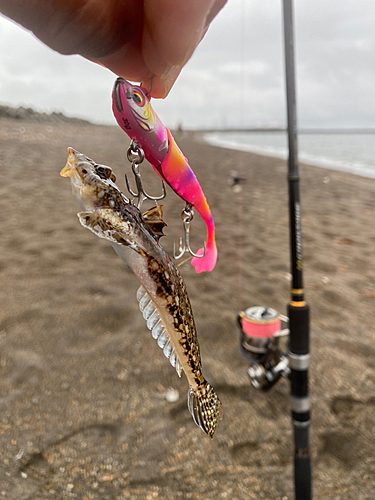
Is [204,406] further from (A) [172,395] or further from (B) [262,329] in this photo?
(A) [172,395]

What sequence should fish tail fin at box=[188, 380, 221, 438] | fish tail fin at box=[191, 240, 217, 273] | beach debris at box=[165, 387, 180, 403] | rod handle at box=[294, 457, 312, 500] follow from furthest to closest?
1. beach debris at box=[165, 387, 180, 403]
2. rod handle at box=[294, 457, 312, 500]
3. fish tail fin at box=[191, 240, 217, 273]
4. fish tail fin at box=[188, 380, 221, 438]

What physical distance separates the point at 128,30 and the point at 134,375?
309 centimetres

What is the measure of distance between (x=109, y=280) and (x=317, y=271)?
287cm

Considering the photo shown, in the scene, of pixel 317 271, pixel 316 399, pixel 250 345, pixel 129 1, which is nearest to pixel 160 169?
pixel 129 1

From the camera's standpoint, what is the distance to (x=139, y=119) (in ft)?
1.88

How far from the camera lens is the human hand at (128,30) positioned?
0.56 metres

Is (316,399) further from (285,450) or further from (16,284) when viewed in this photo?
(16,284)

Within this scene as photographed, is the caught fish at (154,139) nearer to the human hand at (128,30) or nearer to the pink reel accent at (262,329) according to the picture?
the human hand at (128,30)

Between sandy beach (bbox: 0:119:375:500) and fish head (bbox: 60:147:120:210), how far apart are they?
0.41 m

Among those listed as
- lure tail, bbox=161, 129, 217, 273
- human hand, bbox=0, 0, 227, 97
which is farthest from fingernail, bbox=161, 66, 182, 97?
lure tail, bbox=161, 129, 217, 273

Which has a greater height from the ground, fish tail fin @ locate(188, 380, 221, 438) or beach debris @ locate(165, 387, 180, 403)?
fish tail fin @ locate(188, 380, 221, 438)

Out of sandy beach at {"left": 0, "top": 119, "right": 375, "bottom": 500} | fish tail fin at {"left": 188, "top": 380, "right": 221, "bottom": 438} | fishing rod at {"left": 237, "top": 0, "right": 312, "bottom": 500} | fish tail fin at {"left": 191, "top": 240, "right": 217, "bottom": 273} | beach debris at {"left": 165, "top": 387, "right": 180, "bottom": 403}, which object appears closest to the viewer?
fish tail fin at {"left": 188, "top": 380, "right": 221, "bottom": 438}

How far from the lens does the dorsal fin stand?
1.96 feet

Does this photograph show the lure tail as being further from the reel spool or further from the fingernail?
the reel spool
